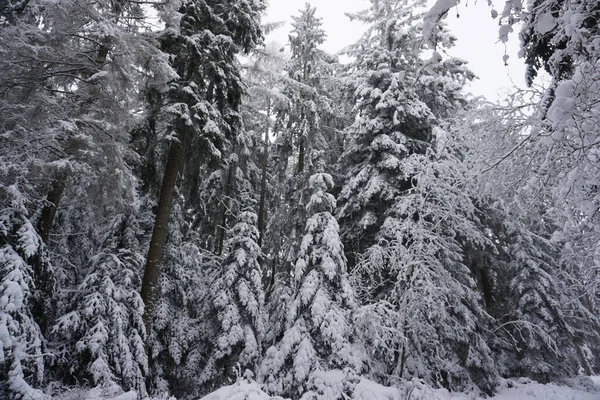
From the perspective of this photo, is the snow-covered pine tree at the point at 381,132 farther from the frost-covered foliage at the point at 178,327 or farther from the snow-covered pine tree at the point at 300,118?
the frost-covered foliage at the point at 178,327

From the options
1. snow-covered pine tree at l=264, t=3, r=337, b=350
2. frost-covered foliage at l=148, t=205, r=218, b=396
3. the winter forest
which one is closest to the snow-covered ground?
the winter forest

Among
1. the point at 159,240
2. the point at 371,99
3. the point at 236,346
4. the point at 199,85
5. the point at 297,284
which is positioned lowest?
the point at 236,346

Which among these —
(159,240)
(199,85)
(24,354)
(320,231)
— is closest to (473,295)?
(320,231)

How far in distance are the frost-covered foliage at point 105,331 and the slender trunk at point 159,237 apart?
0.33 m

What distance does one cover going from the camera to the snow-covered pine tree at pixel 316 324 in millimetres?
8352

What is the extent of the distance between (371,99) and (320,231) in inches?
263

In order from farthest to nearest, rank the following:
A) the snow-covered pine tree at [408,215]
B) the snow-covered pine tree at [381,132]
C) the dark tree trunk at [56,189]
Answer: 1. the snow-covered pine tree at [381,132]
2. the snow-covered pine tree at [408,215]
3. the dark tree trunk at [56,189]

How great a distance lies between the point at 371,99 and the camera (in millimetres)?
14086

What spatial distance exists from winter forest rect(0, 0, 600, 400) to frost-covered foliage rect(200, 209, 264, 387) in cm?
8

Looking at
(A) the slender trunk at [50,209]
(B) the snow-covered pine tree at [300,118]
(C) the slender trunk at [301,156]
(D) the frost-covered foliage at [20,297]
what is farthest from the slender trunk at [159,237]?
(C) the slender trunk at [301,156]

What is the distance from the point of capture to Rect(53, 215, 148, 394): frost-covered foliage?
7.55m

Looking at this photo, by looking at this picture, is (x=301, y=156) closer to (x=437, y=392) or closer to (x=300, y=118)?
(x=300, y=118)

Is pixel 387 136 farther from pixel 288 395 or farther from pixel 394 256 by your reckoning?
pixel 288 395

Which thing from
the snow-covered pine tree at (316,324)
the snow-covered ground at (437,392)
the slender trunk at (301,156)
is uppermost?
the slender trunk at (301,156)
